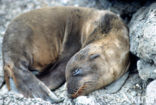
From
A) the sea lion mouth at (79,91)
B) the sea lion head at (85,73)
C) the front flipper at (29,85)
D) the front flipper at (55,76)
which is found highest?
the sea lion head at (85,73)

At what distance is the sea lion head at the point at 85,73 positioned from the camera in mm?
3826

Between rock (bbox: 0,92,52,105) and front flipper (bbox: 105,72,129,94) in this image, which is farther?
front flipper (bbox: 105,72,129,94)

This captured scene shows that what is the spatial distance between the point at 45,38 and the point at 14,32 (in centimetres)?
50

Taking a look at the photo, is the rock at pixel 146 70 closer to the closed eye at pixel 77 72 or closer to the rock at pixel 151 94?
the rock at pixel 151 94

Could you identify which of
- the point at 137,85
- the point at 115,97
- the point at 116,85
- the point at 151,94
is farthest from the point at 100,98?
the point at 151,94

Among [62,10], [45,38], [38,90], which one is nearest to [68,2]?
[62,10]

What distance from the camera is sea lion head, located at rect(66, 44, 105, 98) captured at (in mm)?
3826

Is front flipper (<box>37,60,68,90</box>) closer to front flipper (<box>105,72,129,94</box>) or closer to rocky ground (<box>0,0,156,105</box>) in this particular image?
rocky ground (<box>0,0,156,105</box>)

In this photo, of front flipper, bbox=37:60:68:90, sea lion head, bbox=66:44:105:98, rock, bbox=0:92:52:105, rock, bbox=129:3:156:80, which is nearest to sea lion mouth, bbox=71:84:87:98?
sea lion head, bbox=66:44:105:98

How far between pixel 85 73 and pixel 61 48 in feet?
3.62

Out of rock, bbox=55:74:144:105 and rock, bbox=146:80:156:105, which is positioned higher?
rock, bbox=146:80:156:105

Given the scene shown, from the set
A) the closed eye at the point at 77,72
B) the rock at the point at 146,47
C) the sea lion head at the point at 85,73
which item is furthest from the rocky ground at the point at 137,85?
the closed eye at the point at 77,72

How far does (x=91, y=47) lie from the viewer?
166 inches

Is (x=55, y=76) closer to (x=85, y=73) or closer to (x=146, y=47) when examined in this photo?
(x=85, y=73)
